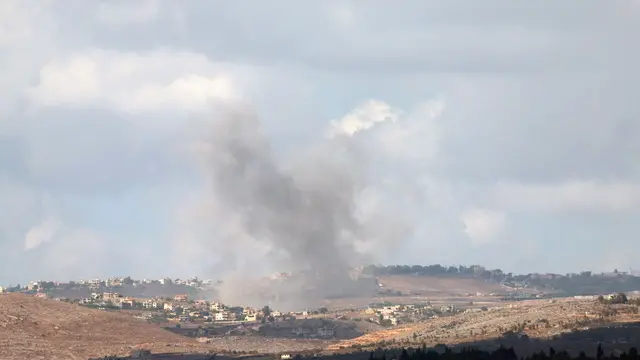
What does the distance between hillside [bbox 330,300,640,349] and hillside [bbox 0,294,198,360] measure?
3032 centimetres

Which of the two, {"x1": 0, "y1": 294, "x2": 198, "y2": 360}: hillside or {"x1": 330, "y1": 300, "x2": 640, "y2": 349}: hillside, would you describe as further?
{"x1": 0, "y1": 294, "x2": 198, "y2": 360}: hillside

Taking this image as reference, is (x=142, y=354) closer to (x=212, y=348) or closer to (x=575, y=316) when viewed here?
(x=212, y=348)

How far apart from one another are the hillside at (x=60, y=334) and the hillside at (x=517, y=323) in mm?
30322

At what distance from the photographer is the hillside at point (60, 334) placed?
546ft

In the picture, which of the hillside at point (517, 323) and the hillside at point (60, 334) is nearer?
the hillside at point (517, 323)

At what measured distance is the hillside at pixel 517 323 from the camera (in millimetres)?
162000

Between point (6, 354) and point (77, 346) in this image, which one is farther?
point (77, 346)

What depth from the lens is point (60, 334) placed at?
7156 inches

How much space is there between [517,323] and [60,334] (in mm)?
62337

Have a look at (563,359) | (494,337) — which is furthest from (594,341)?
(563,359)

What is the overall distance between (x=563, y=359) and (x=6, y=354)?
73.0 meters

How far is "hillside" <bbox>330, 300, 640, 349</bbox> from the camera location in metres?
162

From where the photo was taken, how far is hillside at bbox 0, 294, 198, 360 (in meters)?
166

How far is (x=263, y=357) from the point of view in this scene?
535 feet
